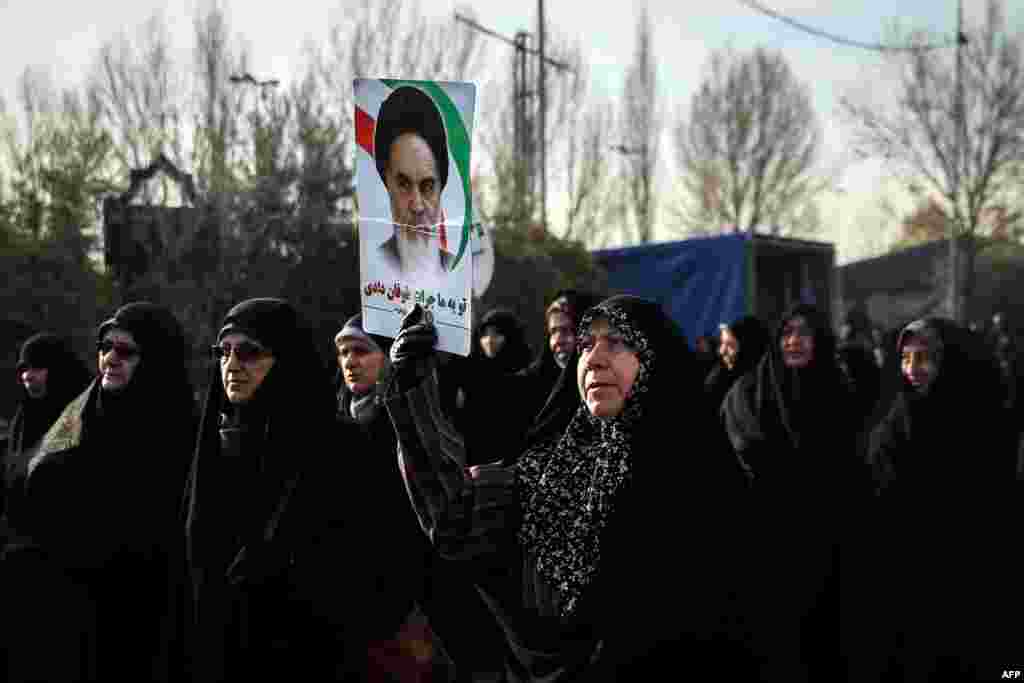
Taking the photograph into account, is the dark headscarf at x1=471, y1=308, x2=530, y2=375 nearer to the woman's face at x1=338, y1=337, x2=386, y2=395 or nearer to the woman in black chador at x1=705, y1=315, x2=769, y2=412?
the woman in black chador at x1=705, y1=315, x2=769, y2=412

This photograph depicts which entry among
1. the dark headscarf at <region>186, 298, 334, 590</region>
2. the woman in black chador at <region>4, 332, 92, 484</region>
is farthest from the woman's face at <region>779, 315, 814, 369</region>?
the woman in black chador at <region>4, 332, 92, 484</region>

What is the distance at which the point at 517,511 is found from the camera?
7.07 ft

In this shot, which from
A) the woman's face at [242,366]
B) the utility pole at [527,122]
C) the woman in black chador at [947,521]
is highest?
the utility pole at [527,122]

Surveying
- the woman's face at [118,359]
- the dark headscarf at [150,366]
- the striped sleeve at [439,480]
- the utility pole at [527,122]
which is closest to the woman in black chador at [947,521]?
the striped sleeve at [439,480]

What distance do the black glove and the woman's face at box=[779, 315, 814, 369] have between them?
3.06m

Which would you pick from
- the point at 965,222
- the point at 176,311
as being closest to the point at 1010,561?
the point at 176,311

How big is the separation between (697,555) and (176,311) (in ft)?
28.8

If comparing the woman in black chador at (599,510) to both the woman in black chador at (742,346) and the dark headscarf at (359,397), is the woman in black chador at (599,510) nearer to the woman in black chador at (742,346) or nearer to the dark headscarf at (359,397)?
the dark headscarf at (359,397)

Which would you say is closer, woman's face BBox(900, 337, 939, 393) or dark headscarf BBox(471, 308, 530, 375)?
woman's face BBox(900, 337, 939, 393)

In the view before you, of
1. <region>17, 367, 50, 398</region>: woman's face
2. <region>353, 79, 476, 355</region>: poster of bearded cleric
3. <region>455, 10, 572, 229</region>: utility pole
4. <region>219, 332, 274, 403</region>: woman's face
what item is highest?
<region>455, 10, 572, 229</region>: utility pole

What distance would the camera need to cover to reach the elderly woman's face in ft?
6.82

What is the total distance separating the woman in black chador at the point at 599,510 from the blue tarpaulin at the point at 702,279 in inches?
288


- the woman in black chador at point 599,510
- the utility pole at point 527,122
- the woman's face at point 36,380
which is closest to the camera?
the woman in black chador at point 599,510

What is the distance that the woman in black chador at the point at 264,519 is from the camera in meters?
2.74
